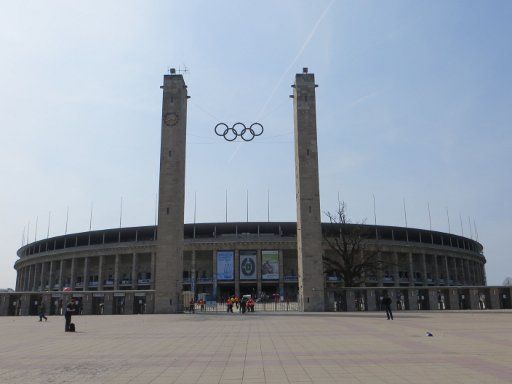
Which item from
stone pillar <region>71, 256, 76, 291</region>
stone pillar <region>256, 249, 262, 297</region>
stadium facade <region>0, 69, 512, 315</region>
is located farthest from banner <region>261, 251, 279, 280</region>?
stone pillar <region>71, 256, 76, 291</region>

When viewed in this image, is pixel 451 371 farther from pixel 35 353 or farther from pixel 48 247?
pixel 48 247

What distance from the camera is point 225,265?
84.0m

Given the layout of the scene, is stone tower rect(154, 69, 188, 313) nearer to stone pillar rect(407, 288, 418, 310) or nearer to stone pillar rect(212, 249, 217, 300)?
stone pillar rect(407, 288, 418, 310)

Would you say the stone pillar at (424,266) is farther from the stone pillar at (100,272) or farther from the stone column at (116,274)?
the stone pillar at (100,272)

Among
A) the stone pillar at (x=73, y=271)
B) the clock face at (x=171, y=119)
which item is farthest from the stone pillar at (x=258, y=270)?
the clock face at (x=171, y=119)

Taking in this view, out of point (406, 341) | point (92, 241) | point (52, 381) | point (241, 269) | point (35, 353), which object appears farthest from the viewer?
point (92, 241)

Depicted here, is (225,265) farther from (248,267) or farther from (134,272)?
(134,272)

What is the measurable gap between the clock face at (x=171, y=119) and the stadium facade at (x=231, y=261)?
4.5 inches

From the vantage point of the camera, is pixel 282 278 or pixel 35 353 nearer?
pixel 35 353

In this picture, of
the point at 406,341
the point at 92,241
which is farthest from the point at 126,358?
the point at 92,241

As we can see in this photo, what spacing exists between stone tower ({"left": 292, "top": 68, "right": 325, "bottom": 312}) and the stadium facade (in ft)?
0.36

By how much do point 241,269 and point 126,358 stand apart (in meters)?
71.2

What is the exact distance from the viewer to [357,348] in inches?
593

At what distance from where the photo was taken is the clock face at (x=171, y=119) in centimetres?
5050
